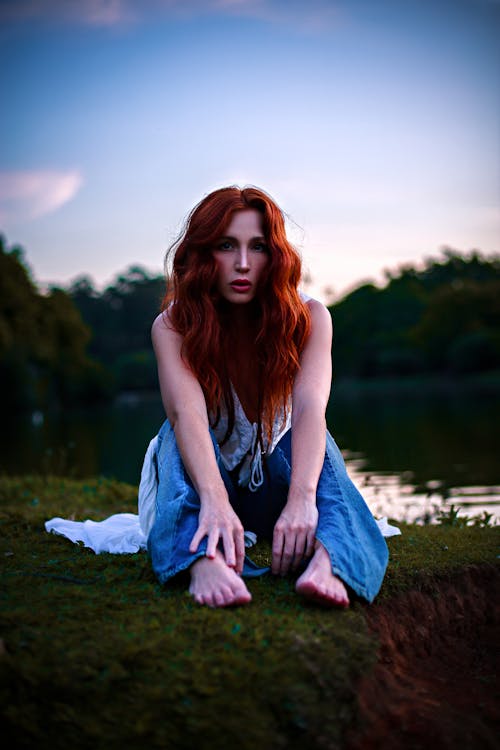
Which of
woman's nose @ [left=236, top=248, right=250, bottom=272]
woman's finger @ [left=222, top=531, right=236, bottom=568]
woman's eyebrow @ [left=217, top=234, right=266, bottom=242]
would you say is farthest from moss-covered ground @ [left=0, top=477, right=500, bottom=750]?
woman's eyebrow @ [left=217, top=234, right=266, bottom=242]

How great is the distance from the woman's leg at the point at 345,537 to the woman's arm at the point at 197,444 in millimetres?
280

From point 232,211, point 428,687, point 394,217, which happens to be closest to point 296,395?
point 232,211

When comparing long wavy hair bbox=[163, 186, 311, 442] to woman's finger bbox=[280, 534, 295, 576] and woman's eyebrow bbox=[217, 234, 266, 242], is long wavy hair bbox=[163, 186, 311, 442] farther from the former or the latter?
woman's finger bbox=[280, 534, 295, 576]

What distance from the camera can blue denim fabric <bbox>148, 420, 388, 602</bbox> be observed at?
2.00 m

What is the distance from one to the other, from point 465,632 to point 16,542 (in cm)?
203

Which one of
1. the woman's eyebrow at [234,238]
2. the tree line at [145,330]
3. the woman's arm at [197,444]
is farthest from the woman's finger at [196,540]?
the tree line at [145,330]

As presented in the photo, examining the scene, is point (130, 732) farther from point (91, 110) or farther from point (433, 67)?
point (433, 67)

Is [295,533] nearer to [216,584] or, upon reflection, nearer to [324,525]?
[324,525]

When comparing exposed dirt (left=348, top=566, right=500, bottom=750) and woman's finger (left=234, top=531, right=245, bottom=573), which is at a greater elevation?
woman's finger (left=234, top=531, right=245, bottom=573)

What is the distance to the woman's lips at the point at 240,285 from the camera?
2564 millimetres

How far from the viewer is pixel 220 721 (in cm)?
142

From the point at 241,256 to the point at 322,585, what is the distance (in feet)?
4.45

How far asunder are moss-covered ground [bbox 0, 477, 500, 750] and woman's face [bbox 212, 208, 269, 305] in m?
1.20

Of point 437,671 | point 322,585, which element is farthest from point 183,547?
point 437,671
